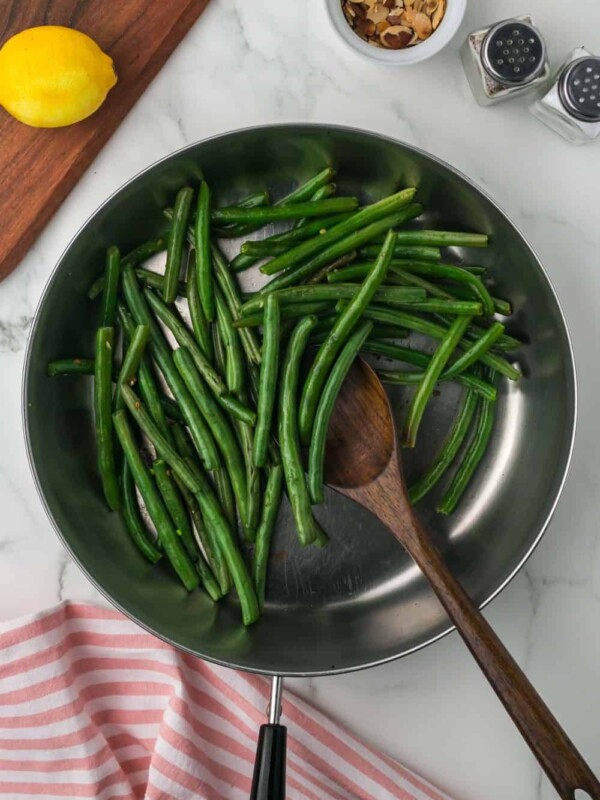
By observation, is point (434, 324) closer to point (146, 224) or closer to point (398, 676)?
point (146, 224)

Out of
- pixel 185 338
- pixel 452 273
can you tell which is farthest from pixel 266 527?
pixel 452 273

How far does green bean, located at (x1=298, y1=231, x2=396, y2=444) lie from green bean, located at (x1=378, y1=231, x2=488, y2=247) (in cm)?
8

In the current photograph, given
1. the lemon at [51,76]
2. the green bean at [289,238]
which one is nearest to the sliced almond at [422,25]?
the green bean at [289,238]

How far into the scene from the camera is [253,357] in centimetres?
155

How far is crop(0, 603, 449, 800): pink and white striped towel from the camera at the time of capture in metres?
1.62

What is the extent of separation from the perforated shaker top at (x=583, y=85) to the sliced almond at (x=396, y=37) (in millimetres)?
317

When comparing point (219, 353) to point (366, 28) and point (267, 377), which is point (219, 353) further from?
point (366, 28)

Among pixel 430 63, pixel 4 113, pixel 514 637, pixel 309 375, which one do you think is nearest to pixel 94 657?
pixel 309 375

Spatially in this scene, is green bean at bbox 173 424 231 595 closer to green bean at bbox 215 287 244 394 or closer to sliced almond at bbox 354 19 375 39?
green bean at bbox 215 287 244 394

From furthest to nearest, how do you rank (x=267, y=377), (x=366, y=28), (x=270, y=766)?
(x=366, y=28)
(x=267, y=377)
(x=270, y=766)

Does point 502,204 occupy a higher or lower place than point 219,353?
higher

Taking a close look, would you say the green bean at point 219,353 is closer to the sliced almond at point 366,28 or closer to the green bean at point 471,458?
the green bean at point 471,458

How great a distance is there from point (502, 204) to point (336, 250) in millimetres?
396

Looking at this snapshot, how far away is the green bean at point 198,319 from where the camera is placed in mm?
1571
